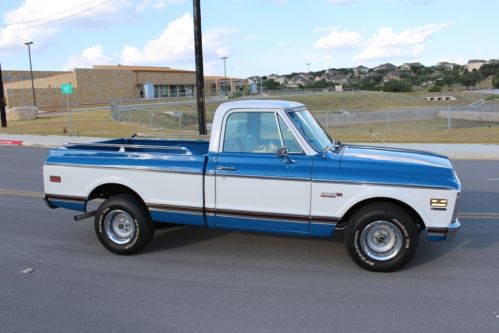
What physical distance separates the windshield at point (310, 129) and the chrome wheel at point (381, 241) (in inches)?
43.6

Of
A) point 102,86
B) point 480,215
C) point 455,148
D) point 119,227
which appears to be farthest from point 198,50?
point 102,86

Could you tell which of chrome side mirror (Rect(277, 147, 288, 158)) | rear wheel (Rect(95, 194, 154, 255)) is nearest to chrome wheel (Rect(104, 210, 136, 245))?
rear wheel (Rect(95, 194, 154, 255))

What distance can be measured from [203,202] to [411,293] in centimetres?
255

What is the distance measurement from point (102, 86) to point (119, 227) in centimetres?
7293

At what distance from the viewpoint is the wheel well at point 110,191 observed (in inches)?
251

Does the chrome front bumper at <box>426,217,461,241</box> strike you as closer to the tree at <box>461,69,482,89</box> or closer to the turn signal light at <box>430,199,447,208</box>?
the turn signal light at <box>430,199,447,208</box>

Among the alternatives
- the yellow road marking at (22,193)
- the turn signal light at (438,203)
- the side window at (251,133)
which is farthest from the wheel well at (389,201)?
the yellow road marking at (22,193)

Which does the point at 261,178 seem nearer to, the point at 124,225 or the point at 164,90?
the point at 124,225

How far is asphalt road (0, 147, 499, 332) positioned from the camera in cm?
443

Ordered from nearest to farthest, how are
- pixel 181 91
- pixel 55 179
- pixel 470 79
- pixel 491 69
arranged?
1. pixel 55 179
2. pixel 181 91
3. pixel 470 79
4. pixel 491 69

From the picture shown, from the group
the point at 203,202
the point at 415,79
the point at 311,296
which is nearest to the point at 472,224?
the point at 311,296

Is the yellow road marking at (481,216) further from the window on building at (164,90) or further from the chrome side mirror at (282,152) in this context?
the window on building at (164,90)

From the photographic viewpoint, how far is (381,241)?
5512 millimetres

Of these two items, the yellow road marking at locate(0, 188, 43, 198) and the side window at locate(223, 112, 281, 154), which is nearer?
the side window at locate(223, 112, 281, 154)
